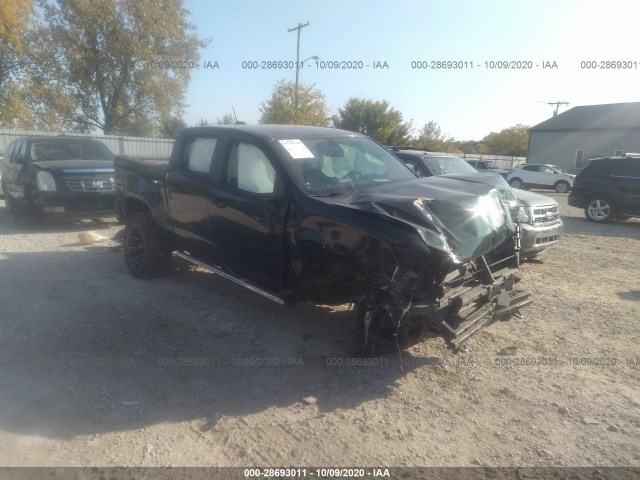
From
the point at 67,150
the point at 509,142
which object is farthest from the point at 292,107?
the point at 509,142

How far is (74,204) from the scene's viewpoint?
929 cm

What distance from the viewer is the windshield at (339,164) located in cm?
431

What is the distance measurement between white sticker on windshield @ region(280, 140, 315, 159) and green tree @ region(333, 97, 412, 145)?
31.2 m

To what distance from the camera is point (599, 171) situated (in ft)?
41.2

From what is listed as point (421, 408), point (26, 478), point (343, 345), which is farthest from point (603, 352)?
point (26, 478)

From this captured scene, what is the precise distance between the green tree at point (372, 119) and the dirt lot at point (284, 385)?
3075 centimetres

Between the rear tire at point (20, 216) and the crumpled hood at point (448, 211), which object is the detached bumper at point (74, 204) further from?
the crumpled hood at point (448, 211)

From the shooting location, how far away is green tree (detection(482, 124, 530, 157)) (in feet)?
219

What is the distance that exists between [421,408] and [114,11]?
31.8 metres

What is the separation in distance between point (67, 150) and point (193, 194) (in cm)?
691

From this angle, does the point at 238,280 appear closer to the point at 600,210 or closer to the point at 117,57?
the point at 600,210

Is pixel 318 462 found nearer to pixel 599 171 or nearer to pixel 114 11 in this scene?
pixel 599 171

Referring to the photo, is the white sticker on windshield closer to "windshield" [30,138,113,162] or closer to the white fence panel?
"windshield" [30,138,113,162]

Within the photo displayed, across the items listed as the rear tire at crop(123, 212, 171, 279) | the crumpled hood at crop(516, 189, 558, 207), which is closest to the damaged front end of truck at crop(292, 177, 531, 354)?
the rear tire at crop(123, 212, 171, 279)
